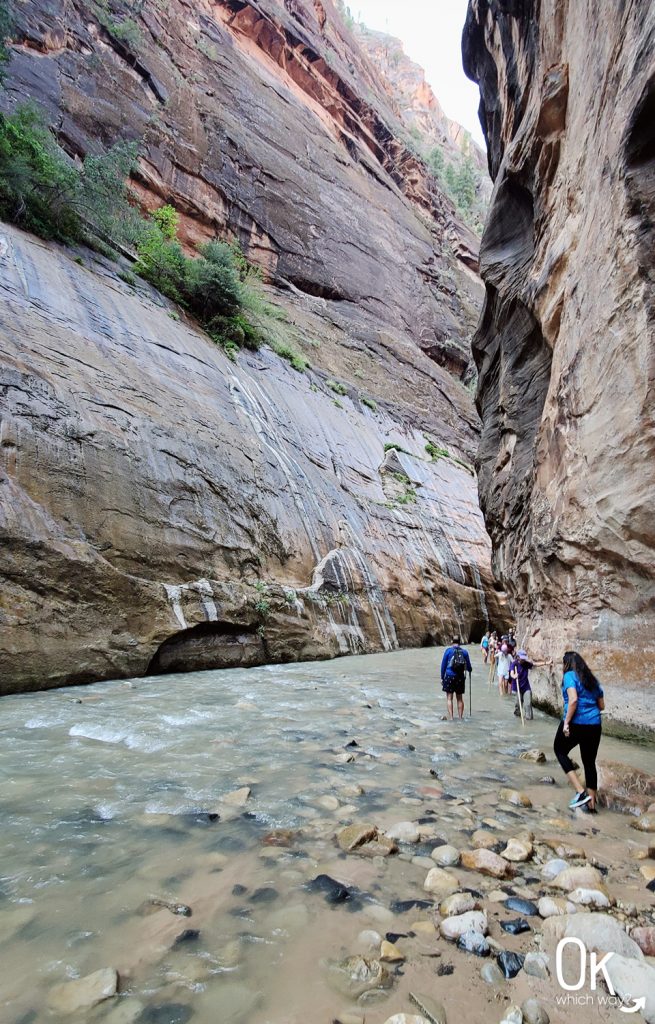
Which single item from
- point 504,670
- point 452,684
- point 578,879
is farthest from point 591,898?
point 504,670

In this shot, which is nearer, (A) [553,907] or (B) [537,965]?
(B) [537,965]

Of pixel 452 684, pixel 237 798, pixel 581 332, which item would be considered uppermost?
pixel 581 332

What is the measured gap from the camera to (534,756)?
5.03 metres

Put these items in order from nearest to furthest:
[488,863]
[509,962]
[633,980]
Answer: [633,980]
[509,962]
[488,863]

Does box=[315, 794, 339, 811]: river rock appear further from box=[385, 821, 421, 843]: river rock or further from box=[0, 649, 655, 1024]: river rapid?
box=[385, 821, 421, 843]: river rock

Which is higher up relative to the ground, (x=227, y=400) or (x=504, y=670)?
(x=227, y=400)

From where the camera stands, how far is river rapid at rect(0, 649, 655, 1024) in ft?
6.16

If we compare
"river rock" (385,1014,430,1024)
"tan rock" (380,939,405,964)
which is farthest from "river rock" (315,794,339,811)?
"river rock" (385,1014,430,1024)

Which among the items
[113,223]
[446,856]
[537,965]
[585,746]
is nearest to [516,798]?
[585,746]

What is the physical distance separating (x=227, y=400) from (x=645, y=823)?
13.5 meters

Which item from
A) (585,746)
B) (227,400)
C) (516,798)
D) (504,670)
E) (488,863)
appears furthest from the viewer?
(227,400)

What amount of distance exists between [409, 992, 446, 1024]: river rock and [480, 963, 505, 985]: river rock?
0.81ft

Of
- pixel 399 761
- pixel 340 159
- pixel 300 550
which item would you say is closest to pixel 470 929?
pixel 399 761

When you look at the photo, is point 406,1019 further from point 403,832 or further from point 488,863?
point 403,832
